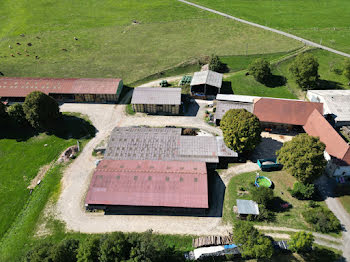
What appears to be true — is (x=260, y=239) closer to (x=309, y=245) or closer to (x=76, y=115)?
(x=309, y=245)

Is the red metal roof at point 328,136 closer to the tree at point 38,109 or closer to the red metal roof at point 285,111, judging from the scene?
the red metal roof at point 285,111

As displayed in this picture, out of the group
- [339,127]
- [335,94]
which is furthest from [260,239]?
[335,94]

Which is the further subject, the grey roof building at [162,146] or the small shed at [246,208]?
the grey roof building at [162,146]

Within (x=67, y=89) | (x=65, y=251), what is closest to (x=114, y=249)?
(x=65, y=251)

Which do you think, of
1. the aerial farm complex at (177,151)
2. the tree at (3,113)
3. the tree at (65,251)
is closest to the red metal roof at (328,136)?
the aerial farm complex at (177,151)

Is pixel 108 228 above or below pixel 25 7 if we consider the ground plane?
below

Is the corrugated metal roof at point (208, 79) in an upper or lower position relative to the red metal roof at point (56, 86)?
upper

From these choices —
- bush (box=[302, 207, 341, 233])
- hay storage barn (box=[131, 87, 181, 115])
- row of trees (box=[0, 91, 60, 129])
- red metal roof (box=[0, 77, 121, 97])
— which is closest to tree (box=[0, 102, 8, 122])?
row of trees (box=[0, 91, 60, 129])

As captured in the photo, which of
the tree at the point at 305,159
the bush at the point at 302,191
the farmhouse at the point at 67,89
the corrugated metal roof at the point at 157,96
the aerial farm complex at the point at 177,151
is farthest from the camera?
the farmhouse at the point at 67,89


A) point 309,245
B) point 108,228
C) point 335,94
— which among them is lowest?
point 108,228
